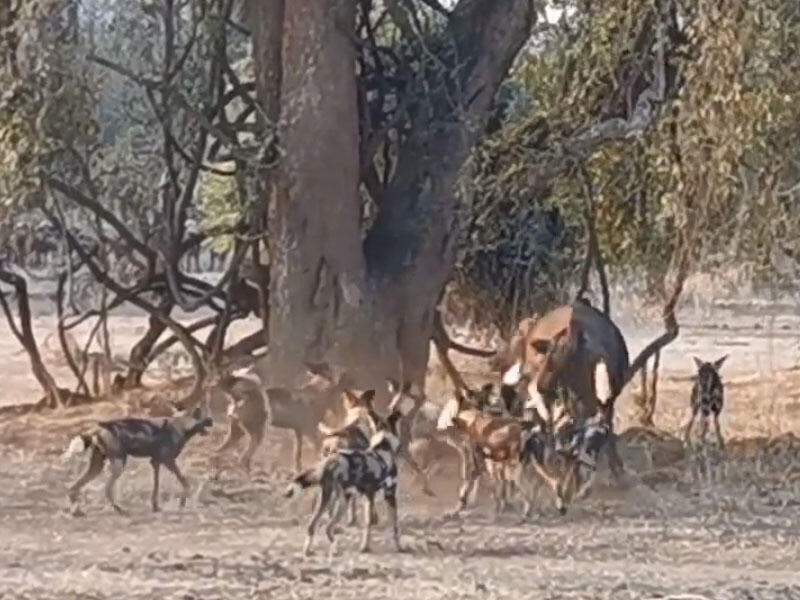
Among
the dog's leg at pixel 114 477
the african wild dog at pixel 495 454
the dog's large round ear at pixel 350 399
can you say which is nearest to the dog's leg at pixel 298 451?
the dog's large round ear at pixel 350 399

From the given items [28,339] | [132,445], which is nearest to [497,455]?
[132,445]

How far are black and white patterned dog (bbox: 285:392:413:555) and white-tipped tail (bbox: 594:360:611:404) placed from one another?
301cm

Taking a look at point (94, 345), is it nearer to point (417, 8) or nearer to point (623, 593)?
point (417, 8)

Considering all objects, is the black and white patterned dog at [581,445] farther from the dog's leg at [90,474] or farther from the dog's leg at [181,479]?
the dog's leg at [90,474]

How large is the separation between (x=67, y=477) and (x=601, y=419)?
11.4 ft

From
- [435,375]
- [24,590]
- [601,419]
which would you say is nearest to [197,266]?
[435,375]

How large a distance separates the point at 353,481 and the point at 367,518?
1.16 ft

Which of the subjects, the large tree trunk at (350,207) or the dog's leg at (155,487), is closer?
the dog's leg at (155,487)

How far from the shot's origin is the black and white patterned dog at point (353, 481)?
9664mm

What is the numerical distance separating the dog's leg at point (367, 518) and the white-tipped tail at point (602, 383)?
301 centimetres

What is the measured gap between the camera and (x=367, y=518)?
32.9 feet

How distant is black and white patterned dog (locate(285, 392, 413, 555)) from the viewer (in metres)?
9.66

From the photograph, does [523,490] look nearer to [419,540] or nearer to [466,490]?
[466,490]

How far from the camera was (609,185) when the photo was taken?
15039 millimetres
